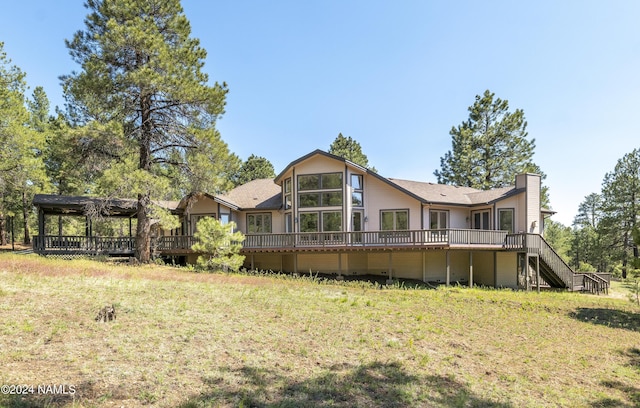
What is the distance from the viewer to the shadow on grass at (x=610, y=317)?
12.1 metres

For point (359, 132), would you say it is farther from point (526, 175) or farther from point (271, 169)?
point (526, 175)

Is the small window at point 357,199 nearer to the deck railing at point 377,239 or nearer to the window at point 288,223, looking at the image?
the deck railing at point 377,239

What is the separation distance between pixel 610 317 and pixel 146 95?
23.1 metres

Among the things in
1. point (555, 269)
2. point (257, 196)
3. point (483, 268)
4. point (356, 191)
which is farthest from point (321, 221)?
point (555, 269)

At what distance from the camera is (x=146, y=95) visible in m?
20.1

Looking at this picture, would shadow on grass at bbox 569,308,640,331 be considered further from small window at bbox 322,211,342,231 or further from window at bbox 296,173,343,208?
window at bbox 296,173,343,208

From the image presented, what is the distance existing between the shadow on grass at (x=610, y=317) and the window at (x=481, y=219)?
31.7 ft

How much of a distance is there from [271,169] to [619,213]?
37.8 m

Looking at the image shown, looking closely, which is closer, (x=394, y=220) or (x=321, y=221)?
(x=394, y=220)

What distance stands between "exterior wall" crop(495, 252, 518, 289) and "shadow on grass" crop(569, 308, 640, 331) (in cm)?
815

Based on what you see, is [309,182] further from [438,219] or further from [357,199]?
[438,219]

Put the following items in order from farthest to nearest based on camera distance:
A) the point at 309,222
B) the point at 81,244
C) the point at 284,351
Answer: the point at 81,244, the point at 309,222, the point at 284,351

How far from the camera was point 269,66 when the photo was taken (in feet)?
69.7

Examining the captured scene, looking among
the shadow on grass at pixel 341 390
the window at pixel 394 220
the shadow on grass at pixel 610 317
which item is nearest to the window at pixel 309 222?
the window at pixel 394 220
